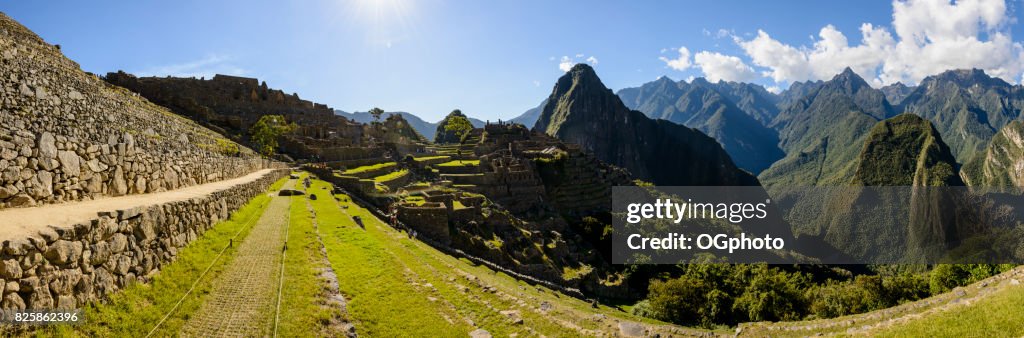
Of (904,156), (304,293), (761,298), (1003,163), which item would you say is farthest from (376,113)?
(1003,163)

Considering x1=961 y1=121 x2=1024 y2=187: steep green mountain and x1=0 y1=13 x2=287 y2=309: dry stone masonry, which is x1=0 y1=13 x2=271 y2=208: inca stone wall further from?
x1=961 y1=121 x2=1024 y2=187: steep green mountain

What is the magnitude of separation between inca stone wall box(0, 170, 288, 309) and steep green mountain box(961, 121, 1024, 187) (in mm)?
235909

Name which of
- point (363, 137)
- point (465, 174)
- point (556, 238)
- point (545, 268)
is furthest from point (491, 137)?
point (545, 268)

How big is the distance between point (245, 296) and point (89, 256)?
344cm

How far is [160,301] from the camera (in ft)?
27.5

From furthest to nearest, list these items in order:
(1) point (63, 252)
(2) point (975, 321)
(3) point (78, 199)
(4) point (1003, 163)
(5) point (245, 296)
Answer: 1. (4) point (1003, 163)
2. (2) point (975, 321)
3. (5) point (245, 296)
4. (3) point (78, 199)
5. (1) point (63, 252)


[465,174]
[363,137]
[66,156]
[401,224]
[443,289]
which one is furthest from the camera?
[363,137]

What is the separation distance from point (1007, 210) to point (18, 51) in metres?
231

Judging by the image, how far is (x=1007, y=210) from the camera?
14612 centimetres

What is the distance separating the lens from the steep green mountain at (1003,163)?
159750 mm

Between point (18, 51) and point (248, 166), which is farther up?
point (18, 51)

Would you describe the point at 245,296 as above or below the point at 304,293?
above

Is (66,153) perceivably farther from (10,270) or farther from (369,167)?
(369,167)

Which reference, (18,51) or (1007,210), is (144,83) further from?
(1007,210)
